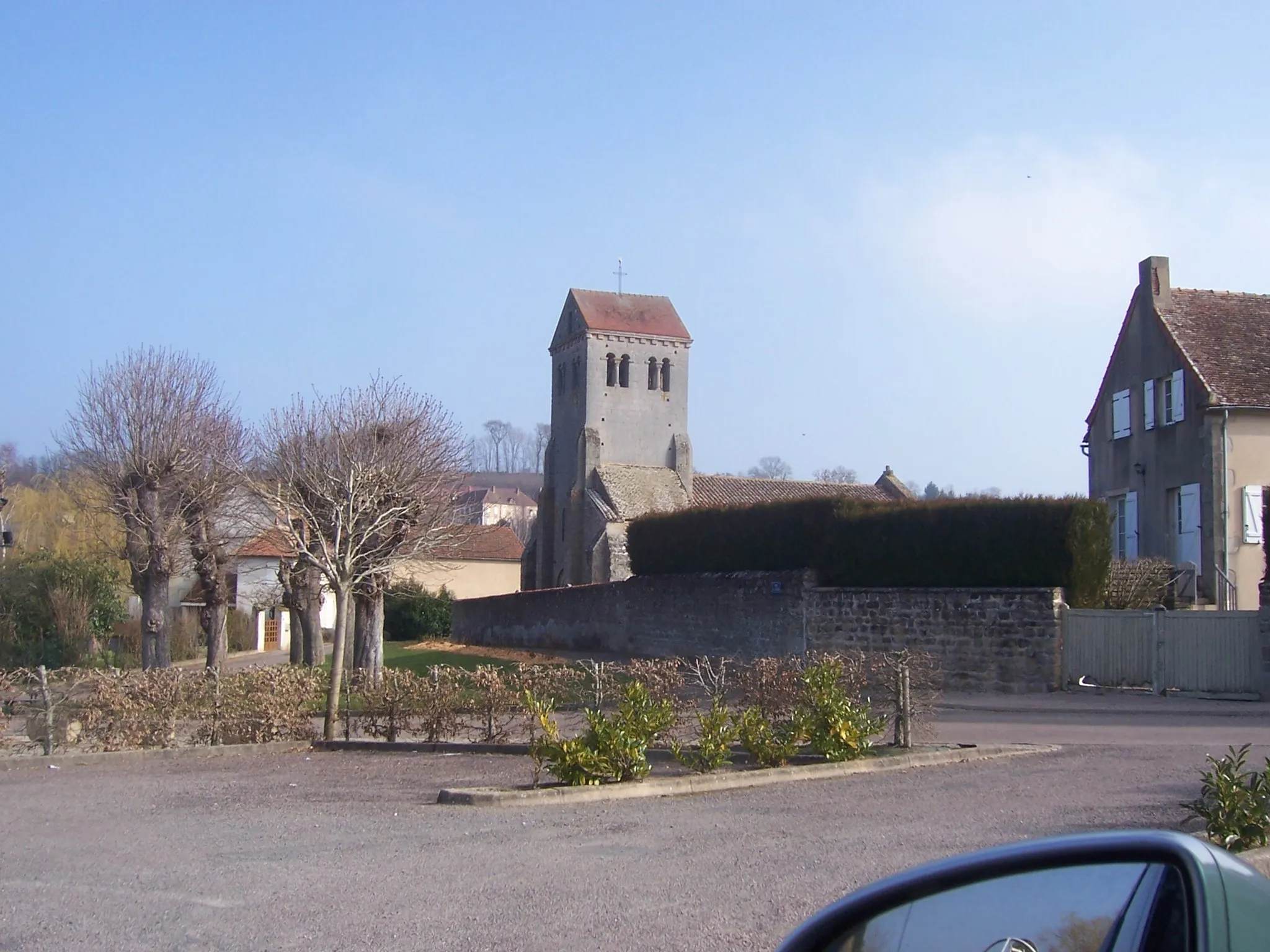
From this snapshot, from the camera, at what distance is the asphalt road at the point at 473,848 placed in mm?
6496

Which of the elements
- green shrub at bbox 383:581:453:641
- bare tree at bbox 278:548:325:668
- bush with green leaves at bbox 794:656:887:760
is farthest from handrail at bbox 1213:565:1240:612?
green shrub at bbox 383:581:453:641

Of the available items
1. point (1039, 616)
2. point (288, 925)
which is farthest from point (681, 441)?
point (288, 925)

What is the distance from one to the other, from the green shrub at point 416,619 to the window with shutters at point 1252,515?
31455 mm

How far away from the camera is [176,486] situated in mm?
25109

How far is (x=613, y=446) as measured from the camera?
6412 centimetres

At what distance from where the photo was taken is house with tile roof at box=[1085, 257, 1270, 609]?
2647 centimetres

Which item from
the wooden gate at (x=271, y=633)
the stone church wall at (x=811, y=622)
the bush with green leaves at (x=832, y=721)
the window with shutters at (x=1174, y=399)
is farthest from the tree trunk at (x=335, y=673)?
the wooden gate at (x=271, y=633)

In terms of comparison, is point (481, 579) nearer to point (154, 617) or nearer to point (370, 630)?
point (154, 617)

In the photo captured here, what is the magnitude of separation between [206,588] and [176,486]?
2.77 meters

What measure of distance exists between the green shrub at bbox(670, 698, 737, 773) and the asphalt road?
0.75 meters

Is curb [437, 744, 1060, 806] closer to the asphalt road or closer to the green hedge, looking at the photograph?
the asphalt road

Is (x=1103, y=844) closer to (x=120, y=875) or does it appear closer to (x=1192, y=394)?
(x=120, y=875)

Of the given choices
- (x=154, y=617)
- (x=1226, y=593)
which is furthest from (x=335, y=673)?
(x=1226, y=593)

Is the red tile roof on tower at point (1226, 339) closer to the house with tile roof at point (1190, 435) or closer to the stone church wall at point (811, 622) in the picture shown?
the house with tile roof at point (1190, 435)
